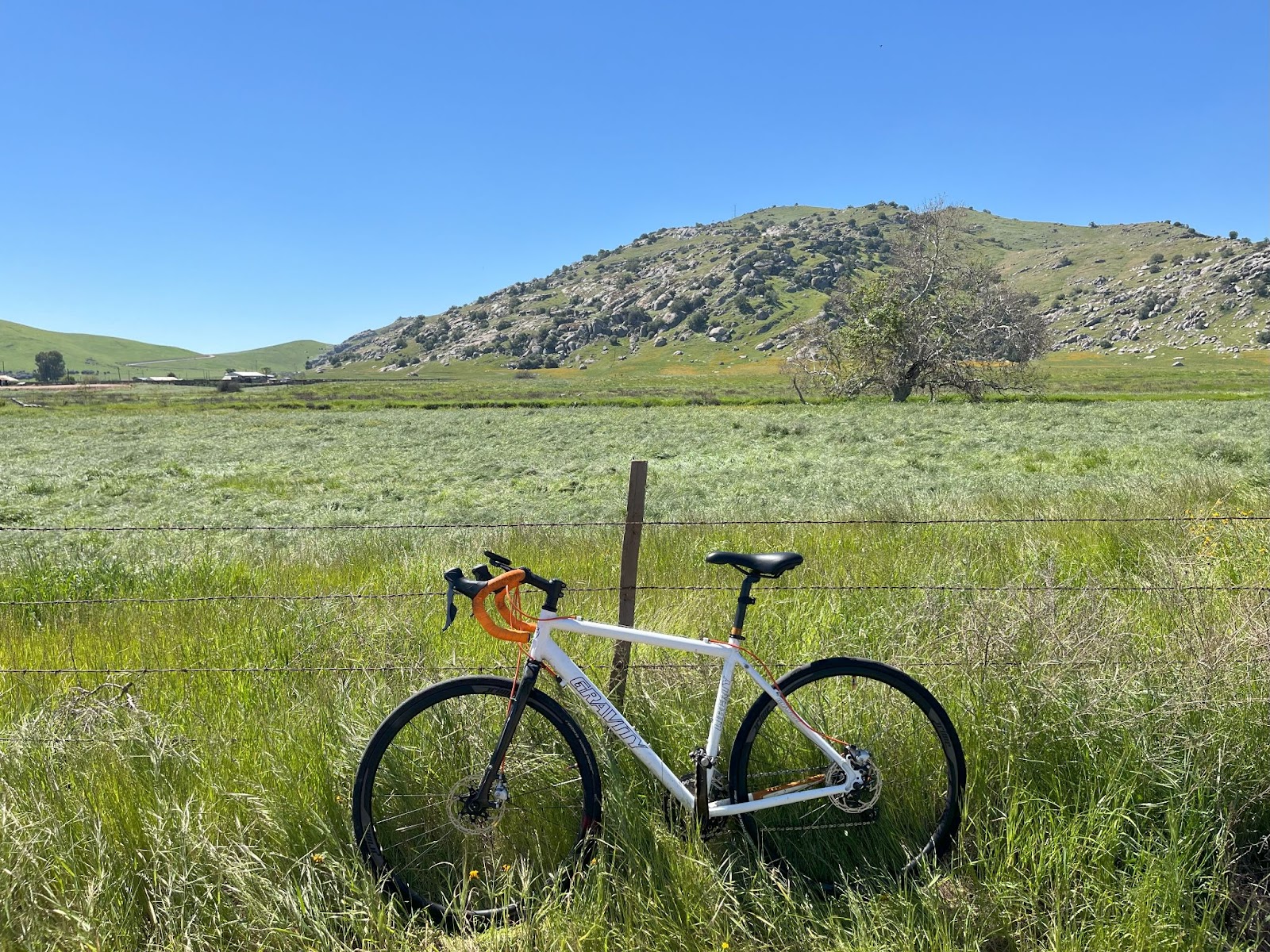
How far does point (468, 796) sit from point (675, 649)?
1018mm

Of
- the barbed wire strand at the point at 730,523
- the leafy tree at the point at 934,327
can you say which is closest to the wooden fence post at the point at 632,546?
the barbed wire strand at the point at 730,523

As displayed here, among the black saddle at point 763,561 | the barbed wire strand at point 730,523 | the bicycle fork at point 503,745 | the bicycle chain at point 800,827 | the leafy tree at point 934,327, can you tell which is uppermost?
the leafy tree at point 934,327

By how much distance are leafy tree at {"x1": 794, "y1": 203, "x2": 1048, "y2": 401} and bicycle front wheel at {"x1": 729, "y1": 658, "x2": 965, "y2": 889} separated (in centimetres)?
4746

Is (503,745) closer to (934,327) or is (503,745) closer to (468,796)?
(468,796)

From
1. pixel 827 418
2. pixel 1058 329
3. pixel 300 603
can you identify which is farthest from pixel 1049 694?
pixel 1058 329

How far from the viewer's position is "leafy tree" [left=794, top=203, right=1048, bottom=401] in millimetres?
48594

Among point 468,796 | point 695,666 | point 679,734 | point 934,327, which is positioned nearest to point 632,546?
point 695,666

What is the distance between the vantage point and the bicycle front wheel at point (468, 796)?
9.66ft

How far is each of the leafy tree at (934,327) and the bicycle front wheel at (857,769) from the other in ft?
156

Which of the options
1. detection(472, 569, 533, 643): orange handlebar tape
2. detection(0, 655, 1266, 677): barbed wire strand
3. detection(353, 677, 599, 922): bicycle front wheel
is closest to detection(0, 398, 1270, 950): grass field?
detection(0, 655, 1266, 677): barbed wire strand

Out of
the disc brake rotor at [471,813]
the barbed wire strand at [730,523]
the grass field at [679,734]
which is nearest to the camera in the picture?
the grass field at [679,734]

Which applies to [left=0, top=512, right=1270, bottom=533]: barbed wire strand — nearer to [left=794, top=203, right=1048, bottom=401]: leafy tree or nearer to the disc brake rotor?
the disc brake rotor

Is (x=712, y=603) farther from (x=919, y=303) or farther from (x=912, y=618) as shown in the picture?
(x=919, y=303)

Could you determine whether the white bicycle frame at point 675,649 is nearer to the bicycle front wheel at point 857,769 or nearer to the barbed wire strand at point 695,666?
the bicycle front wheel at point 857,769
